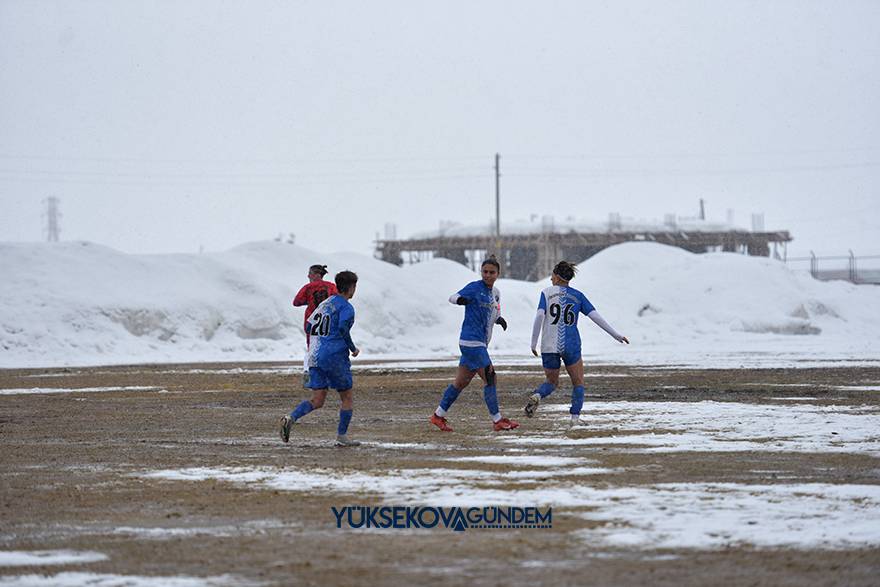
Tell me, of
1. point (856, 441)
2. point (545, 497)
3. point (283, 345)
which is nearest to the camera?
point (545, 497)

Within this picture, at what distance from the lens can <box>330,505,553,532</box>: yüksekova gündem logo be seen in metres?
8.35

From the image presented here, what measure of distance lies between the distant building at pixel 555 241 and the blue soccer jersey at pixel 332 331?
79.3m

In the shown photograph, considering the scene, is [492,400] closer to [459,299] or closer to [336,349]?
[459,299]

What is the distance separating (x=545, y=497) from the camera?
9.41 metres

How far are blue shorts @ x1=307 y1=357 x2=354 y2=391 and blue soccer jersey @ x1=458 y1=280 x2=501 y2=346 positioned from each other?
1756 mm

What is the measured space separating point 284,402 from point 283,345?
2876cm

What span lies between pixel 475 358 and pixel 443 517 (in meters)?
6.17

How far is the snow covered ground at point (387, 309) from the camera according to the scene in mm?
44250

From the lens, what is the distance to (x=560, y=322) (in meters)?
15.2

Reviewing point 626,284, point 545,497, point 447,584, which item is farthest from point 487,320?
point 626,284

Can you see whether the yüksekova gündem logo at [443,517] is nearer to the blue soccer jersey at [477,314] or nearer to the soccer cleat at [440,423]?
the soccer cleat at [440,423]

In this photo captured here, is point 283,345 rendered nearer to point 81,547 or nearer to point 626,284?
point 626,284

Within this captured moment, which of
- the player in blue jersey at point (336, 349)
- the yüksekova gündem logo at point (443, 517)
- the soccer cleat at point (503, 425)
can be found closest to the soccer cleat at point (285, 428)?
the player in blue jersey at point (336, 349)

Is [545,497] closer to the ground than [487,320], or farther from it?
closer to the ground
